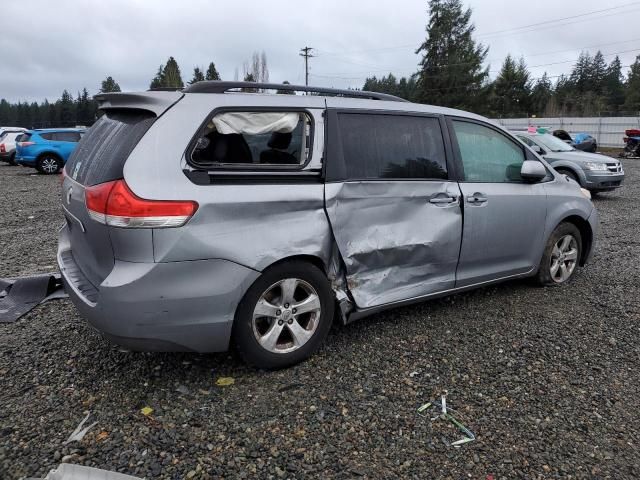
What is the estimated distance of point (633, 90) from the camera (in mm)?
67250

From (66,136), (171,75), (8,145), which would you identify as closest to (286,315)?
(66,136)

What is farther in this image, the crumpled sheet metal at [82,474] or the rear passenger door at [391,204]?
the rear passenger door at [391,204]

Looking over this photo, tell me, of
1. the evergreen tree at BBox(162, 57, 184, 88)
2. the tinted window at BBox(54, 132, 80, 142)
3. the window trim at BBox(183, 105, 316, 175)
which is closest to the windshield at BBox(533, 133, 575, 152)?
the window trim at BBox(183, 105, 316, 175)

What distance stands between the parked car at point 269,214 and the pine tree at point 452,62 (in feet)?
171

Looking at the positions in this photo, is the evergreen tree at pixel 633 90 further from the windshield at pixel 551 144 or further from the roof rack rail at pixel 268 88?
the roof rack rail at pixel 268 88

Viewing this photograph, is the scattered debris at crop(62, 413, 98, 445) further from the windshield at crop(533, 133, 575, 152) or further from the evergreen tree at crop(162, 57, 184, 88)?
the evergreen tree at crop(162, 57, 184, 88)

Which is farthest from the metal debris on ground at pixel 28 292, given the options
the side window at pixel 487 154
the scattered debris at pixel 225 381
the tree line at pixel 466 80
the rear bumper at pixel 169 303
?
the tree line at pixel 466 80

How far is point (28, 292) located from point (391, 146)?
3.38 meters

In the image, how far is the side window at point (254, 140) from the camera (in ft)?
9.59

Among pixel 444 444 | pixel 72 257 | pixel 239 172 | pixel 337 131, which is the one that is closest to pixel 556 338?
pixel 444 444

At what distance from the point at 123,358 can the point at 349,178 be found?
6.33 feet

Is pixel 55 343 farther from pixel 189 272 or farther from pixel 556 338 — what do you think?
pixel 556 338

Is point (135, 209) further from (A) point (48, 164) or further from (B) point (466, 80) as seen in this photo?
(B) point (466, 80)

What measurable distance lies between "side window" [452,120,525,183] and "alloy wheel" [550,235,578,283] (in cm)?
90
